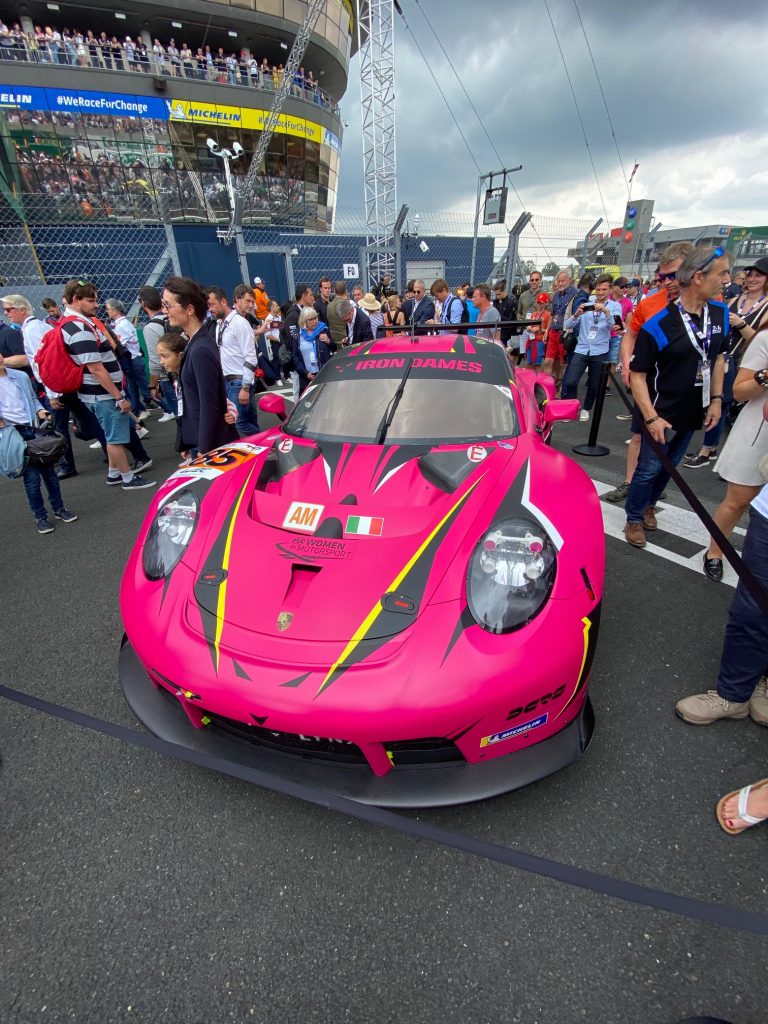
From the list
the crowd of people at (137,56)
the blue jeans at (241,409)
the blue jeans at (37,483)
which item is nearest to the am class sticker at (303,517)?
the blue jeans at (37,483)

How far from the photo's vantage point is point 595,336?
5.74 metres

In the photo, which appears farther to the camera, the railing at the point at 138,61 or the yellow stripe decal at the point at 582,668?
the railing at the point at 138,61

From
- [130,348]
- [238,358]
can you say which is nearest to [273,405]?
[238,358]

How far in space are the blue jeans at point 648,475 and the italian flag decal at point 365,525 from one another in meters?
2.15

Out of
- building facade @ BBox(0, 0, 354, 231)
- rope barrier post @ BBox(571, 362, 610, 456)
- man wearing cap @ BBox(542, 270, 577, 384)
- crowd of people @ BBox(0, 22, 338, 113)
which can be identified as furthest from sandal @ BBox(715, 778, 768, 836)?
crowd of people @ BBox(0, 22, 338, 113)

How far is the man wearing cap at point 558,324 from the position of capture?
691 cm

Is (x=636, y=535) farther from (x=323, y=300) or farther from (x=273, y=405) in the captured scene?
(x=323, y=300)

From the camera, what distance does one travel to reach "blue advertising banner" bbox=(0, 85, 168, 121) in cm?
2011

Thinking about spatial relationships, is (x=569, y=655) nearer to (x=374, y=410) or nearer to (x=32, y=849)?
(x=374, y=410)

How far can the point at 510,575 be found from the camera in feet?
5.41

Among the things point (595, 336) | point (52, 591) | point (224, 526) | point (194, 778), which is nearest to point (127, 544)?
point (52, 591)

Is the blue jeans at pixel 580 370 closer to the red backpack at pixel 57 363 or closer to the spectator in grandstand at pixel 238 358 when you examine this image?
the spectator in grandstand at pixel 238 358

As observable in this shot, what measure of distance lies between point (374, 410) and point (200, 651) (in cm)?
159

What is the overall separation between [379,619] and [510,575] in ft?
1.55
